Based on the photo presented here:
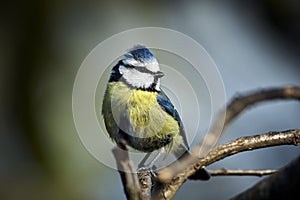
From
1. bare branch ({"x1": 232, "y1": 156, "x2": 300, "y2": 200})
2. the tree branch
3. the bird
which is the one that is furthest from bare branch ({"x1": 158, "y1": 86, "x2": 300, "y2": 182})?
the bird

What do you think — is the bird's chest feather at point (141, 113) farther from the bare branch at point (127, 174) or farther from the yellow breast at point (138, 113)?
the bare branch at point (127, 174)

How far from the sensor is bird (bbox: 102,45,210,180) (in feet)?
5.32

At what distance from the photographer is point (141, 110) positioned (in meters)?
1.72

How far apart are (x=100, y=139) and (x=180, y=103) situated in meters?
0.54

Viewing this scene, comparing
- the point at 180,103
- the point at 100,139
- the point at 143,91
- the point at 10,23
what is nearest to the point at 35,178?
the point at 10,23

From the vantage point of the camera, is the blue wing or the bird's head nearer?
the blue wing

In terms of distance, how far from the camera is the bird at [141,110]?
162 centimetres

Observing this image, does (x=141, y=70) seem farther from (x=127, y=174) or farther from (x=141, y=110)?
(x=127, y=174)

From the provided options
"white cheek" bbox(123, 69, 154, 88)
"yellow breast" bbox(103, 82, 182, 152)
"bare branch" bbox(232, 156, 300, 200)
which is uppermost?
"white cheek" bbox(123, 69, 154, 88)

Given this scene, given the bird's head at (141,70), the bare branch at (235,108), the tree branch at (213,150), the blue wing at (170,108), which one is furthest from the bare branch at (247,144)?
the bird's head at (141,70)

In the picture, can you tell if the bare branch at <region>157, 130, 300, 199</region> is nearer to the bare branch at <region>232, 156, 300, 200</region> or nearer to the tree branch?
the tree branch

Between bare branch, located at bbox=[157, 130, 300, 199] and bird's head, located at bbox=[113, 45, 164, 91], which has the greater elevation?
bird's head, located at bbox=[113, 45, 164, 91]

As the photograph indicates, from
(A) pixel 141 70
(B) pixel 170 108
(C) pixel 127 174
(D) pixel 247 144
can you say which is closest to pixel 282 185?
(C) pixel 127 174

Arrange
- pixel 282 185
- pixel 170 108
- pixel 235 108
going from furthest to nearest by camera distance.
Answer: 1. pixel 170 108
2. pixel 235 108
3. pixel 282 185
